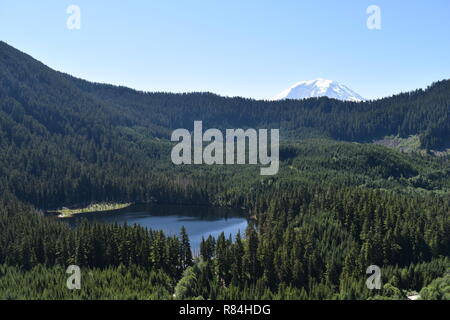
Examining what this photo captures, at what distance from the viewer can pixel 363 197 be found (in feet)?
554

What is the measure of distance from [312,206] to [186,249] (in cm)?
6704

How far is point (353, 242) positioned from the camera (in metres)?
140

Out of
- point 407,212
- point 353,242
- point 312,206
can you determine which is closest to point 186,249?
point 353,242

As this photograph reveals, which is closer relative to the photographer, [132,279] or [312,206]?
[132,279]
